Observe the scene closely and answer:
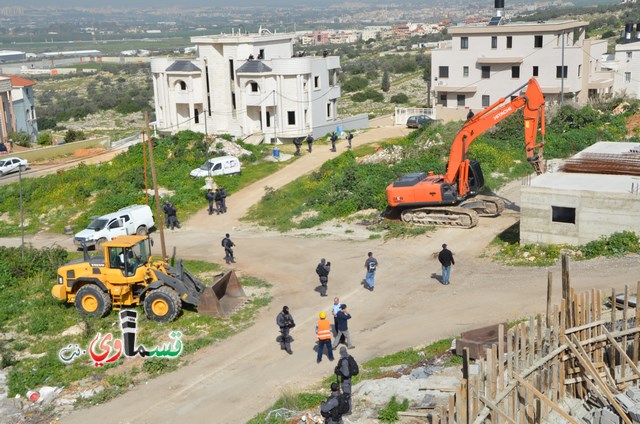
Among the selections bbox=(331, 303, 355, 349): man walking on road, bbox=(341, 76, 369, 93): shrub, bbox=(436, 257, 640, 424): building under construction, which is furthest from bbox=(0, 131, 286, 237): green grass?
bbox=(341, 76, 369, 93): shrub

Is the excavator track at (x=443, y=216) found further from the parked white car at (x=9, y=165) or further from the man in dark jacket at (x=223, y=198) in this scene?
the parked white car at (x=9, y=165)

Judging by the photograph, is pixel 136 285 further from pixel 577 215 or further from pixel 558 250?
pixel 577 215

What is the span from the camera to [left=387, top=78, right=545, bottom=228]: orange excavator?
32.3 meters

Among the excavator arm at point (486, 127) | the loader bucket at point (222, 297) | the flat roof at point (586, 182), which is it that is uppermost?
the excavator arm at point (486, 127)

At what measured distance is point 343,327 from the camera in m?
21.4

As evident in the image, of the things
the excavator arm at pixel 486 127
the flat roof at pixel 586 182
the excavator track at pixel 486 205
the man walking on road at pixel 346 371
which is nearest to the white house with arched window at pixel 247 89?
the excavator arm at pixel 486 127

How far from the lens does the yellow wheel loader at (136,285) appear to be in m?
24.3

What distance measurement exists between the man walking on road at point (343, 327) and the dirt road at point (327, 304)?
0.40 m

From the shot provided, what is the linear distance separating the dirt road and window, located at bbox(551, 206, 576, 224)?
213cm

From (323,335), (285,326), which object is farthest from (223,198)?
(323,335)

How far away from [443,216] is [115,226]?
14.5 m

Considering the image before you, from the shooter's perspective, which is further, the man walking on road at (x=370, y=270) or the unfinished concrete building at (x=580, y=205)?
the unfinished concrete building at (x=580, y=205)

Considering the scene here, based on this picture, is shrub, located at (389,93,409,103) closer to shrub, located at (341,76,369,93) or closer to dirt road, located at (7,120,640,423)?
shrub, located at (341,76,369,93)

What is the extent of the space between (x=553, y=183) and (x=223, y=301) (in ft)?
41.8
